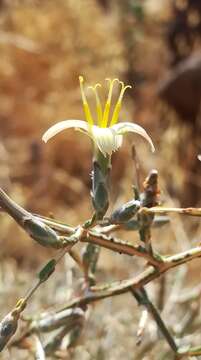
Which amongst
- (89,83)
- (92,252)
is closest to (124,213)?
(92,252)

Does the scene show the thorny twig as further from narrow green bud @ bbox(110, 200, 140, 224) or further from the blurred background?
the blurred background

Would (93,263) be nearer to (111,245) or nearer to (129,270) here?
(111,245)

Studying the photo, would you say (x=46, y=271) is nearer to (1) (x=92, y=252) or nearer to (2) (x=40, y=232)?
(2) (x=40, y=232)

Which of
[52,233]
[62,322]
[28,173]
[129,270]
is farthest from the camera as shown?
[28,173]

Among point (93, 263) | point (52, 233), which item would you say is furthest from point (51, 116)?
point (52, 233)

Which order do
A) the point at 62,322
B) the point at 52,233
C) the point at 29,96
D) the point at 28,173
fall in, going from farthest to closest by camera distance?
1. the point at 29,96
2. the point at 28,173
3. the point at 62,322
4. the point at 52,233

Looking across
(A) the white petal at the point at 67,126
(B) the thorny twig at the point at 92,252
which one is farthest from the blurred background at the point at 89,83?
(A) the white petal at the point at 67,126

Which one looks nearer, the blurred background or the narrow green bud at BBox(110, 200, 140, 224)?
the narrow green bud at BBox(110, 200, 140, 224)

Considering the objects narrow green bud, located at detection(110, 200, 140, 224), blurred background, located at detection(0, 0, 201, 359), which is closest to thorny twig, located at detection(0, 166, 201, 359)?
narrow green bud, located at detection(110, 200, 140, 224)
